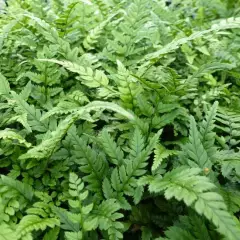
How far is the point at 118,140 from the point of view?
1749mm

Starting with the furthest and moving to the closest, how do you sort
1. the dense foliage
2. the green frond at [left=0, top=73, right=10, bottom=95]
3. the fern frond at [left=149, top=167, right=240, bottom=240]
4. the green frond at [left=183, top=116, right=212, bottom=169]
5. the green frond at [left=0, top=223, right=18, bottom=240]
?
the green frond at [left=0, top=73, right=10, bottom=95] → the green frond at [left=183, top=116, right=212, bottom=169] → the dense foliage → the green frond at [left=0, top=223, right=18, bottom=240] → the fern frond at [left=149, top=167, right=240, bottom=240]

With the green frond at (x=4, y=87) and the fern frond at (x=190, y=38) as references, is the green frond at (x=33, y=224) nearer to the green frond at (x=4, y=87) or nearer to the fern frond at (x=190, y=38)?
the green frond at (x=4, y=87)

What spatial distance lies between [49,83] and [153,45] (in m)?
0.74

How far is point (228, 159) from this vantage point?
158 centimetres

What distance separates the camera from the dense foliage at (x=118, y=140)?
4.54ft

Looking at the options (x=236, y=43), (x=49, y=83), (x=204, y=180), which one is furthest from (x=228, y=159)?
(x=236, y=43)

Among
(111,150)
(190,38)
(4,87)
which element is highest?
(190,38)

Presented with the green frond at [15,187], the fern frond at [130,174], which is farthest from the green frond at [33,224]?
the fern frond at [130,174]

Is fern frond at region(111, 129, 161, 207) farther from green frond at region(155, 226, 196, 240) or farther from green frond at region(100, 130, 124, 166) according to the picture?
green frond at region(155, 226, 196, 240)

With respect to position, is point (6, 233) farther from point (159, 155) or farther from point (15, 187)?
point (159, 155)

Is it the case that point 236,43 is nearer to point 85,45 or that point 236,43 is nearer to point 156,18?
point 156,18

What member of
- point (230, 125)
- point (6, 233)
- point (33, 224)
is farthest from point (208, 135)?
point (6, 233)

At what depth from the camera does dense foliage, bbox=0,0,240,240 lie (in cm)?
138

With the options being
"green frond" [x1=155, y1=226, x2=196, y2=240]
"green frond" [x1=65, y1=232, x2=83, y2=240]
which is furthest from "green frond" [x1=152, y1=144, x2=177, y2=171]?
"green frond" [x1=65, y1=232, x2=83, y2=240]
